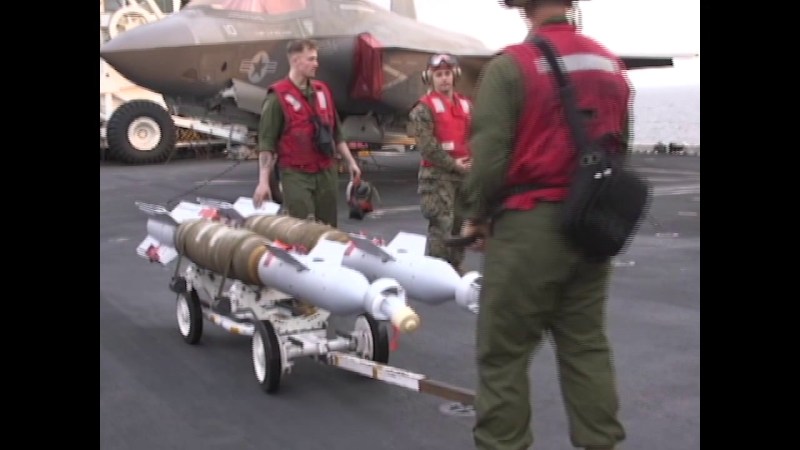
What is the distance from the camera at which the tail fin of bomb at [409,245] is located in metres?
4.69

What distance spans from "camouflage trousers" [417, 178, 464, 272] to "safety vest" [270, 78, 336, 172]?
0.98 m

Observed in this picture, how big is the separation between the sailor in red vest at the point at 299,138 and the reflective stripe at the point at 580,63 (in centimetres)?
292

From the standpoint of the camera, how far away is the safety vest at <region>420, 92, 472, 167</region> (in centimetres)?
613

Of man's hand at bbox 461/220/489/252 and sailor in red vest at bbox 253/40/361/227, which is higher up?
sailor in red vest at bbox 253/40/361/227

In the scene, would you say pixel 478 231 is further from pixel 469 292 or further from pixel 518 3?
pixel 469 292

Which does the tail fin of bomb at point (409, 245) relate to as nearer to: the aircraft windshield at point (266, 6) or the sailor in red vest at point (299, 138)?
the sailor in red vest at point (299, 138)

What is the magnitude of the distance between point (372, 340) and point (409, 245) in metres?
0.60

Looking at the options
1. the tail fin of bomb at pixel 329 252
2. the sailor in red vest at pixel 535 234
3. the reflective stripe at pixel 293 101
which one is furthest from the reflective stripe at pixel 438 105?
the sailor in red vest at pixel 535 234

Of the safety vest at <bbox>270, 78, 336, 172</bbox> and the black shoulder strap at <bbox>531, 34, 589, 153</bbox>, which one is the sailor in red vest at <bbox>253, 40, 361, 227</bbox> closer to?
the safety vest at <bbox>270, 78, 336, 172</bbox>

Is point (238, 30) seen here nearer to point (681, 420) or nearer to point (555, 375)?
point (555, 375)

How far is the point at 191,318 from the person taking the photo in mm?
5461

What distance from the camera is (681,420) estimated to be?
403 cm

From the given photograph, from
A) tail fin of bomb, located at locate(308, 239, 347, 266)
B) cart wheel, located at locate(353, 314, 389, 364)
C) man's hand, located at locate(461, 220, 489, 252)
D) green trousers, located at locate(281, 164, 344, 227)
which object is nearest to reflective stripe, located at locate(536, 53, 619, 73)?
man's hand, located at locate(461, 220, 489, 252)
